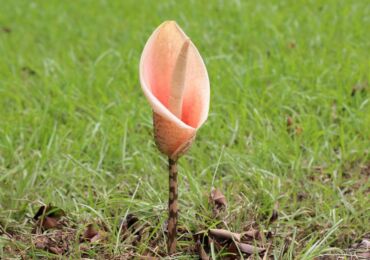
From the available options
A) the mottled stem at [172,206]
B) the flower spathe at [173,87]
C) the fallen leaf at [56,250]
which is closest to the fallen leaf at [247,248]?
the mottled stem at [172,206]

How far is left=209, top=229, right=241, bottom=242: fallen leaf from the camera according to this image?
196cm

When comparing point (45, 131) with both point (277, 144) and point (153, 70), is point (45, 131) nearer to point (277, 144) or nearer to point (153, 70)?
point (277, 144)

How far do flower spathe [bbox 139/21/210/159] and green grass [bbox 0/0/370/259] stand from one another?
0.38 meters

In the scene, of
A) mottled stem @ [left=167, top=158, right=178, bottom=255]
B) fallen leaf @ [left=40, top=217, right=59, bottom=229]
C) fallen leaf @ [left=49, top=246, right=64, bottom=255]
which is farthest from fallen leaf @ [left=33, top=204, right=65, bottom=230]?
mottled stem @ [left=167, top=158, right=178, bottom=255]

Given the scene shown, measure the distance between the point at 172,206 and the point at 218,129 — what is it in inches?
40.8

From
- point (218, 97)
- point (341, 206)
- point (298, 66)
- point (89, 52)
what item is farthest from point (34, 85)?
point (341, 206)

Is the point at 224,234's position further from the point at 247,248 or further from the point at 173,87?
the point at 173,87

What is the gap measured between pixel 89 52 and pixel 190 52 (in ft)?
7.60

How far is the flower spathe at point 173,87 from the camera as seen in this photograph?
5.59 ft

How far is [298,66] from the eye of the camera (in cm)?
339

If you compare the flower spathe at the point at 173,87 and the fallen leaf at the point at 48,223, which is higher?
the flower spathe at the point at 173,87

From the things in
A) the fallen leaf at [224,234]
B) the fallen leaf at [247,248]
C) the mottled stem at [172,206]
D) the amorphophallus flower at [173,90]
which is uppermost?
the amorphophallus flower at [173,90]

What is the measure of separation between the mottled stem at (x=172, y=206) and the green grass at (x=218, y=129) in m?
0.10

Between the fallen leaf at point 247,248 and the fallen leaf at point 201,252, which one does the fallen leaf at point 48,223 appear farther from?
the fallen leaf at point 247,248
